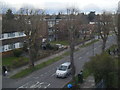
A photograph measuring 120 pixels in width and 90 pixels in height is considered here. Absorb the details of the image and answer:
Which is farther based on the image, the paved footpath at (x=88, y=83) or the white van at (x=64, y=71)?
the white van at (x=64, y=71)

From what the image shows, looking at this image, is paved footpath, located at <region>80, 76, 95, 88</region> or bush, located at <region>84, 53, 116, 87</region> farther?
paved footpath, located at <region>80, 76, 95, 88</region>

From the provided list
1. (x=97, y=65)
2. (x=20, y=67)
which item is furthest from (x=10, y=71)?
(x=97, y=65)

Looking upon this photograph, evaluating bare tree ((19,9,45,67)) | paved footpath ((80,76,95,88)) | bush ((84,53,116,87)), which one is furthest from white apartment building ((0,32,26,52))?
bush ((84,53,116,87))

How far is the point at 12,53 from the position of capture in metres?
26.7

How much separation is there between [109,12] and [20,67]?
17.6 meters

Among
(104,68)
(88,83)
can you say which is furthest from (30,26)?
(104,68)

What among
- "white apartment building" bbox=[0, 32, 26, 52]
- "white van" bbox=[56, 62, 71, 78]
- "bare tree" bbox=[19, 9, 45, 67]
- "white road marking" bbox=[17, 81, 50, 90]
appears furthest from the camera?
"white apartment building" bbox=[0, 32, 26, 52]

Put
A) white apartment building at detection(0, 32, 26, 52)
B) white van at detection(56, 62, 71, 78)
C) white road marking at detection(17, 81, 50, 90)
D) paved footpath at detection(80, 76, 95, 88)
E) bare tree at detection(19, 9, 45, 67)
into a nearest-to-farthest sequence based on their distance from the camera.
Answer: paved footpath at detection(80, 76, 95, 88) → white road marking at detection(17, 81, 50, 90) → white van at detection(56, 62, 71, 78) → bare tree at detection(19, 9, 45, 67) → white apartment building at detection(0, 32, 26, 52)

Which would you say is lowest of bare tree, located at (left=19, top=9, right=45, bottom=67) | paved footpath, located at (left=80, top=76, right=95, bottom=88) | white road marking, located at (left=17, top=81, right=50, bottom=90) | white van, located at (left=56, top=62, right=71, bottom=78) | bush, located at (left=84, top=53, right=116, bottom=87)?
white road marking, located at (left=17, top=81, right=50, bottom=90)

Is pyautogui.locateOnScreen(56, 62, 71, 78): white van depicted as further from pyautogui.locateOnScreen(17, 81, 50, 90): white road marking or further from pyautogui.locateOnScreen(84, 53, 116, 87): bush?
pyautogui.locateOnScreen(84, 53, 116, 87): bush

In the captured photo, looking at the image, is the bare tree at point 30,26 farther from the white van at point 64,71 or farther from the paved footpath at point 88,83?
the paved footpath at point 88,83

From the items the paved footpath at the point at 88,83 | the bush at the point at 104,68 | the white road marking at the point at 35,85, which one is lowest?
the white road marking at the point at 35,85

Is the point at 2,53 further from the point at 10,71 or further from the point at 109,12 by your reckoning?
the point at 109,12

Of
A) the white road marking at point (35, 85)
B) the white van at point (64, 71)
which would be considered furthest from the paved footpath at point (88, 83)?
the white road marking at point (35, 85)
